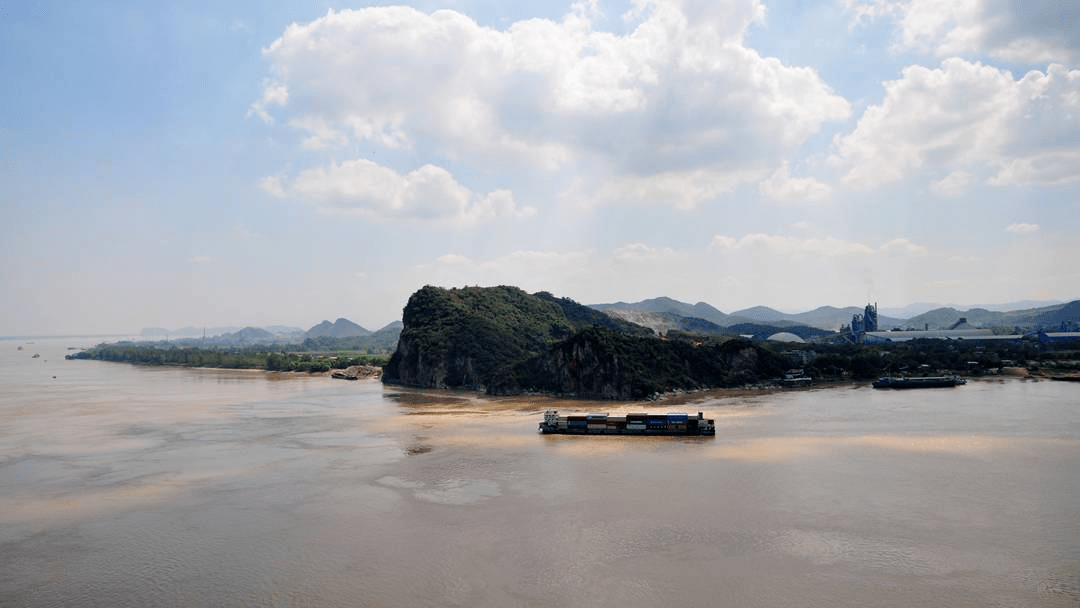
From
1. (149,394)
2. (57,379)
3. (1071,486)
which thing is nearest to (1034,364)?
(1071,486)

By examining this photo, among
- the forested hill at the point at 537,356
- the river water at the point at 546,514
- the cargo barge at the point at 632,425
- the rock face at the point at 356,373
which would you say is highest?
the forested hill at the point at 537,356

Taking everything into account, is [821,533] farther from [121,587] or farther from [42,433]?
[42,433]

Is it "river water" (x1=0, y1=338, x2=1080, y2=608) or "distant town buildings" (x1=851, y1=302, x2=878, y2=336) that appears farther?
"distant town buildings" (x1=851, y1=302, x2=878, y2=336)

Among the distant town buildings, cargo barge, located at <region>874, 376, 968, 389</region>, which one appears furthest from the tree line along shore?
the distant town buildings

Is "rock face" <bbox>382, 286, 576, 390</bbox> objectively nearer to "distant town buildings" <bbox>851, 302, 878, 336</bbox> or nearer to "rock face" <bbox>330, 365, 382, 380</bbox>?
"rock face" <bbox>330, 365, 382, 380</bbox>

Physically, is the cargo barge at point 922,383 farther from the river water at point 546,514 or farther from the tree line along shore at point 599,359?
the river water at point 546,514

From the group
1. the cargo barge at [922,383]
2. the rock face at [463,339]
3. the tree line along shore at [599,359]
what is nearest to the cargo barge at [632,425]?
the tree line along shore at [599,359]
